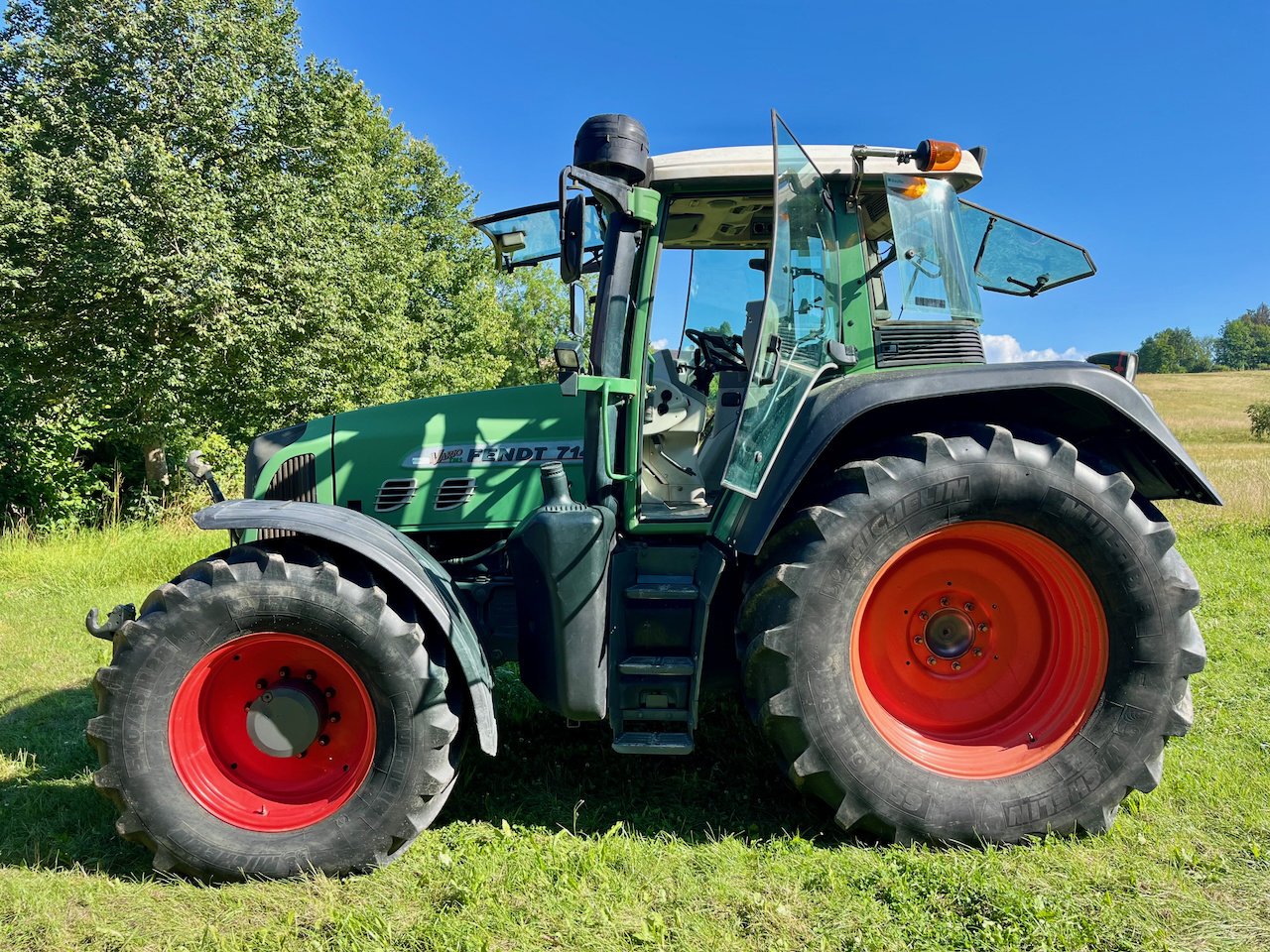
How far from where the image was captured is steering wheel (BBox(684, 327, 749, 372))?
3.48m

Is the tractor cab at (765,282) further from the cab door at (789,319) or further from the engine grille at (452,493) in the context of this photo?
the engine grille at (452,493)

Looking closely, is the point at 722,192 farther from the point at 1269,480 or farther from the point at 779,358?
the point at 1269,480

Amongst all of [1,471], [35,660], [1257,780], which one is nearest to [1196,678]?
[1257,780]

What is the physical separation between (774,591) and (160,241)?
1188 centimetres

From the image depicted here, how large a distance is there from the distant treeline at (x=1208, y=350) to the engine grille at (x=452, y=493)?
295 feet

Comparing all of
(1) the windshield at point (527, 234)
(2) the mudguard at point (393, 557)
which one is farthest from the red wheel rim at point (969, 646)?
(1) the windshield at point (527, 234)

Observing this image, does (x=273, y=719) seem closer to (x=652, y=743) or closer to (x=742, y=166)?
(x=652, y=743)

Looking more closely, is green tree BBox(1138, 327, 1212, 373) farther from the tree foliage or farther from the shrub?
the tree foliage

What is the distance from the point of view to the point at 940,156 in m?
2.78

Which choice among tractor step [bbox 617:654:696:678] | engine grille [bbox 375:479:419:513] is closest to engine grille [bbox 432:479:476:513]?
engine grille [bbox 375:479:419:513]

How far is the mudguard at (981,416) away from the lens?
2.65 m

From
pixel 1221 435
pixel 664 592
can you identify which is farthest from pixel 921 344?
pixel 1221 435

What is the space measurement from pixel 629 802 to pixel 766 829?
564 millimetres

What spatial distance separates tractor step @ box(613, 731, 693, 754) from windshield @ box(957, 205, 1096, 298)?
8.50ft
